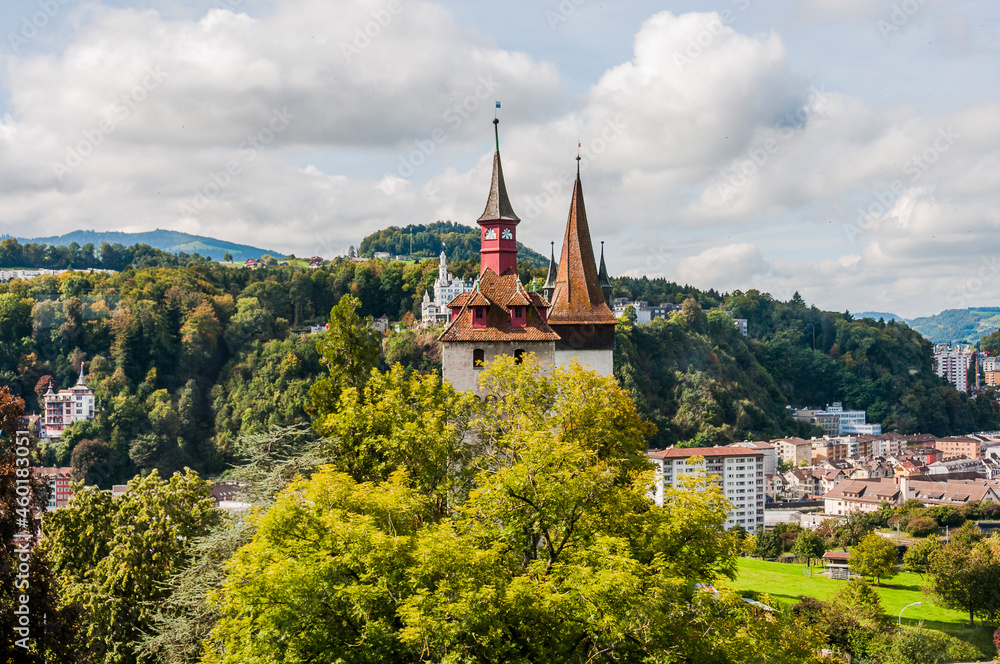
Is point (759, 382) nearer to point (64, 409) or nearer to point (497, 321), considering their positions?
point (64, 409)

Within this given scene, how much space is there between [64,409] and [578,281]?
288 feet

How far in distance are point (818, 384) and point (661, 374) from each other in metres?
67.0

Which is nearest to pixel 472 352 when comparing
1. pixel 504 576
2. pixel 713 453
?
pixel 504 576

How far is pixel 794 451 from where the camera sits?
14738cm

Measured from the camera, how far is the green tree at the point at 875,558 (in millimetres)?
63406

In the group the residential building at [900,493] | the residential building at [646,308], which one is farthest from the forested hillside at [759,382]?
the residential building at [900,493]

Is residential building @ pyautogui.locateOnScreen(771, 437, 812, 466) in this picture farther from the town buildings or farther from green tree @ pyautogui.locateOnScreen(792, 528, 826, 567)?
the town buildings

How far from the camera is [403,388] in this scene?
24094 mm

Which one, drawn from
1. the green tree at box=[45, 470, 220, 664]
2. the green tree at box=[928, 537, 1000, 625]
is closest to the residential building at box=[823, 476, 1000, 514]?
the green tree at box=[928, 537, 1000, 625]

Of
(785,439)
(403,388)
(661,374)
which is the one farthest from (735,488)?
(403,388)

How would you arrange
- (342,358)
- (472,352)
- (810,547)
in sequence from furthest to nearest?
(810,547), (472,352), (342,358)

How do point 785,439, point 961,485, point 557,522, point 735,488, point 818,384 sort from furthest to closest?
point 818,384, point 785,439, point 961,485, point 735,488, point 557,522

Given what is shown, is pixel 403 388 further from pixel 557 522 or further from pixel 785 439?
pixel 785 439

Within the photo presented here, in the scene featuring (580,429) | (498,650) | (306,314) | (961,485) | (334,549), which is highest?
(306,314)
